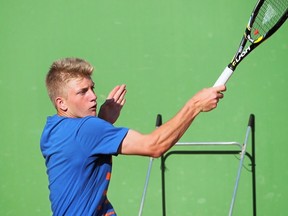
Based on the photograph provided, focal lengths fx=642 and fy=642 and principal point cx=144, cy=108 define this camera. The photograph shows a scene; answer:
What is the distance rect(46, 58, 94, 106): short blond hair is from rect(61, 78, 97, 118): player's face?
3 cm

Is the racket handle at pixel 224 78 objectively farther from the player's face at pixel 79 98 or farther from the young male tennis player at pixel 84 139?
the player's face at pixel 79 98

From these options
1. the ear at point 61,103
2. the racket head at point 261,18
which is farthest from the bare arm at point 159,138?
the racket head at point 261,18

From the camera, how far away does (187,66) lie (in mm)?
4512

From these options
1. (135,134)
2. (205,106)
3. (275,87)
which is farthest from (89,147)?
(275,87)

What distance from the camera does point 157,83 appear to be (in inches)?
179

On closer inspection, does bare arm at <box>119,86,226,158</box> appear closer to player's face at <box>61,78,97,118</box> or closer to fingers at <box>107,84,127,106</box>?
player's face at <box>61,78,97,118</box>

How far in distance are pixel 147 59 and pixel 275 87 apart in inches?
36.1

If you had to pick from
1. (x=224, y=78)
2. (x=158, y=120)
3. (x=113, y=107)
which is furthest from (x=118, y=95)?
(x=158, y=120)

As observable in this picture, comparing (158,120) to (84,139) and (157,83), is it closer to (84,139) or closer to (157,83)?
(157,83)

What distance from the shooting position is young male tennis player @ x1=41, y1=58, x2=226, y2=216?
8.69 ft

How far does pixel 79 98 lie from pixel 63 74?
132 millimetres

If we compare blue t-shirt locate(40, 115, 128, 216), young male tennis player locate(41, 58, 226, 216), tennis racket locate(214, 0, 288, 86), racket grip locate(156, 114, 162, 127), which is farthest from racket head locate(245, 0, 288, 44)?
racket grip locate(156, 114, 162, 127)

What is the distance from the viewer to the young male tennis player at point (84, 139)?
2648 millimetres

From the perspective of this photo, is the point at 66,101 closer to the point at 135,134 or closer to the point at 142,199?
the point at 135,134
